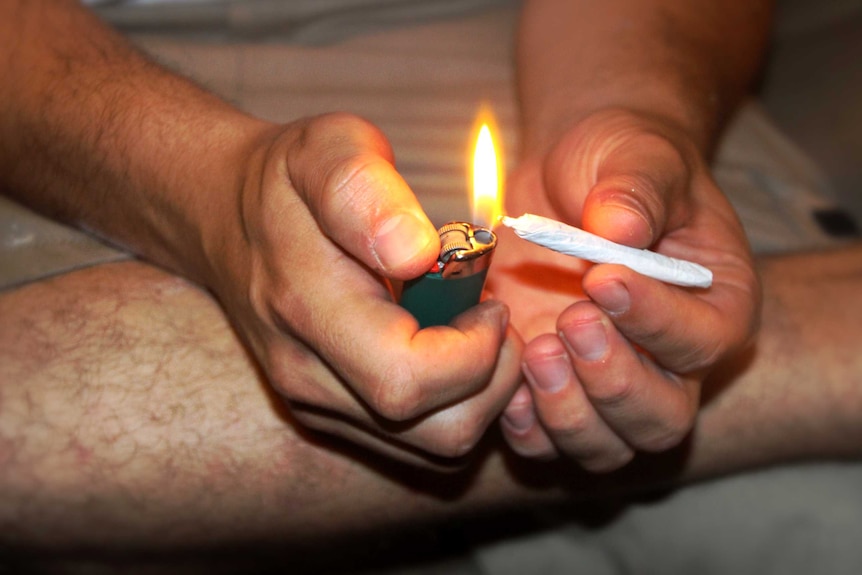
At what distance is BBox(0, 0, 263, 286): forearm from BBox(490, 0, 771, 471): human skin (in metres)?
0.44

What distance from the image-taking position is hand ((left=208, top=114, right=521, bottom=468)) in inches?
28.1

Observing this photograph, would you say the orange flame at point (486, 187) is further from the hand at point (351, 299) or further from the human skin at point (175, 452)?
the human skin at point (175, 452)

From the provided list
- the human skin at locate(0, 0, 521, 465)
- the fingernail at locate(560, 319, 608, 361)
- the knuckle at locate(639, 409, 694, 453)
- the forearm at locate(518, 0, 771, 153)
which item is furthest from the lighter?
the forearm at locate(518, 0, 771, 153)

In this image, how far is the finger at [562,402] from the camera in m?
0.90

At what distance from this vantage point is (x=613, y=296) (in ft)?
2.68

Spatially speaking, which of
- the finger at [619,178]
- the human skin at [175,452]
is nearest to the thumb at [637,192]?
the finger at [619,178]

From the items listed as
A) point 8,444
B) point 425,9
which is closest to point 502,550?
point 8,444

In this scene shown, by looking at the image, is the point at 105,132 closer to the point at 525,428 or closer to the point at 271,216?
the point at 271,216

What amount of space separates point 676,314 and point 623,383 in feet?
0.33

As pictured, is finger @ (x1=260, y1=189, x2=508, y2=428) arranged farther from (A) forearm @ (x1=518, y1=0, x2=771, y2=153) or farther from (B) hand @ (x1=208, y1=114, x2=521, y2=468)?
(A) forearm @ (x1=518, y1=0, x2=771, y2=153)

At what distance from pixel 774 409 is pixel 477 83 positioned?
800 mm

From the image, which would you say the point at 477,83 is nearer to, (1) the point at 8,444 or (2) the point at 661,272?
(2) the point at 661,272

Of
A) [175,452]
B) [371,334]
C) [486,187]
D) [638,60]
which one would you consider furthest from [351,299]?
[638,60]

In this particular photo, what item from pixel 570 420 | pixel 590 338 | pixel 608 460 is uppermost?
pixel 590 338
